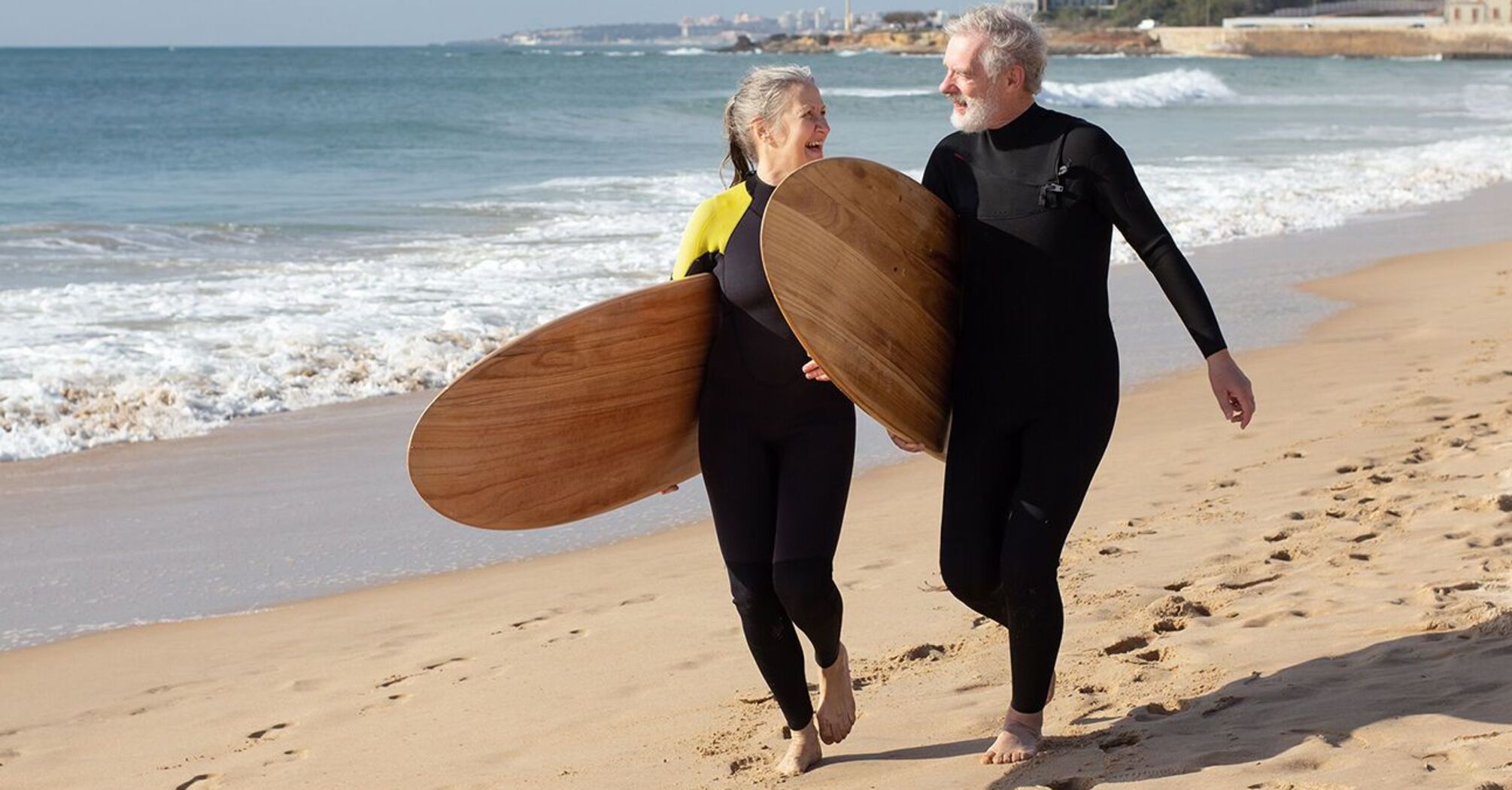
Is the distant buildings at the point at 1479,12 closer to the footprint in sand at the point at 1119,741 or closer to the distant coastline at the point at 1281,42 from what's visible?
the distant coastline at the point at 1281,42

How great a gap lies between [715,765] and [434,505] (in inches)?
32.0

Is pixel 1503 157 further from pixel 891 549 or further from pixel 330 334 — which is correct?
pixel 891 549

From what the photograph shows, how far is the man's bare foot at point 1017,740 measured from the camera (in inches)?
122

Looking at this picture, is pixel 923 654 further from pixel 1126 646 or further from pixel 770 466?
pixel 770 466

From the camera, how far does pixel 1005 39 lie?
3010 millimetres

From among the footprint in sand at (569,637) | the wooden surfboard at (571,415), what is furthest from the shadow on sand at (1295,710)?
the footprint in sand at (569,637)

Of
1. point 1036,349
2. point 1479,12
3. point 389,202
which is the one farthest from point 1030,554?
point 1479,12

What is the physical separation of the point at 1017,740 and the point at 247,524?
3.61 meters

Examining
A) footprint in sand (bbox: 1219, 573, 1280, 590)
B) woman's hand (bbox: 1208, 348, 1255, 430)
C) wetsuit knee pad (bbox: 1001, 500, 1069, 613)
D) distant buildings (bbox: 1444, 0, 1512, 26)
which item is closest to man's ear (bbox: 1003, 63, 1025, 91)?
woman's hand (bbox: 1208, 348, 1255, 430)

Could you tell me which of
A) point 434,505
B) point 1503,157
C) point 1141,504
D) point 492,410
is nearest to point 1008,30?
point 492,410

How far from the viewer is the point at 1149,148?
25891 millimetres

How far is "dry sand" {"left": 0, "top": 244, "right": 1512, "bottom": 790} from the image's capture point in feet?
10.4

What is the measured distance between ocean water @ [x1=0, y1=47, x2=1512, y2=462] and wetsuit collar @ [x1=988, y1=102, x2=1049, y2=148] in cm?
538

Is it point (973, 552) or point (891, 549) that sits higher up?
point (973, 552)
